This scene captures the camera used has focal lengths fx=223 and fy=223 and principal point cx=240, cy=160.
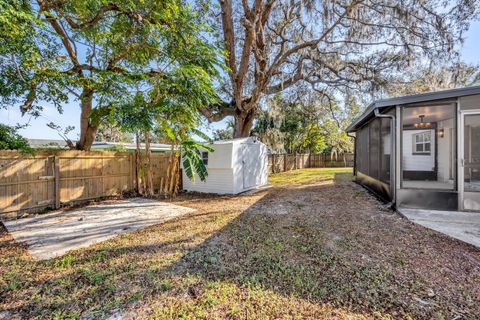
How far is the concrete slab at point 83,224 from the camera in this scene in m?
3.82

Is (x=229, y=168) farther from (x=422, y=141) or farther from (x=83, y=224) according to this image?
(x=422, y=141)

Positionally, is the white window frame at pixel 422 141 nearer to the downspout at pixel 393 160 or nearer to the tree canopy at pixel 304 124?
the tree canopy at pixel 304 124

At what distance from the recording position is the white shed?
28.1 feet

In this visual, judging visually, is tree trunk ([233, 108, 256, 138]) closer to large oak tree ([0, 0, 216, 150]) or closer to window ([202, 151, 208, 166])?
window ([202, 151, 208, 166])

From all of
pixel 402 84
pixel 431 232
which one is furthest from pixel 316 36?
pixel 431 232

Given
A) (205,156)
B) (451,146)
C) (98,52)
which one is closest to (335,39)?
(451,146)

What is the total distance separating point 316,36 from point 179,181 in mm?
8212

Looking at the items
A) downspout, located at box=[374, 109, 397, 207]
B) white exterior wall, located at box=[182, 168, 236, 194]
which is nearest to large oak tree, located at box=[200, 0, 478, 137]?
white exterior wall, located at box=[182, 168, 236, 194]

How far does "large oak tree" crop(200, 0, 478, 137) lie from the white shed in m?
2.08

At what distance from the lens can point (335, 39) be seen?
9.09 meters

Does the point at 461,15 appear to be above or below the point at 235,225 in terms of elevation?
above

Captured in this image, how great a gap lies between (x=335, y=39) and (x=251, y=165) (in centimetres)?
622

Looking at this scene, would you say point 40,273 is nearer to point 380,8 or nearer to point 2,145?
point 2,145

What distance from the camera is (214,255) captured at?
334cm
